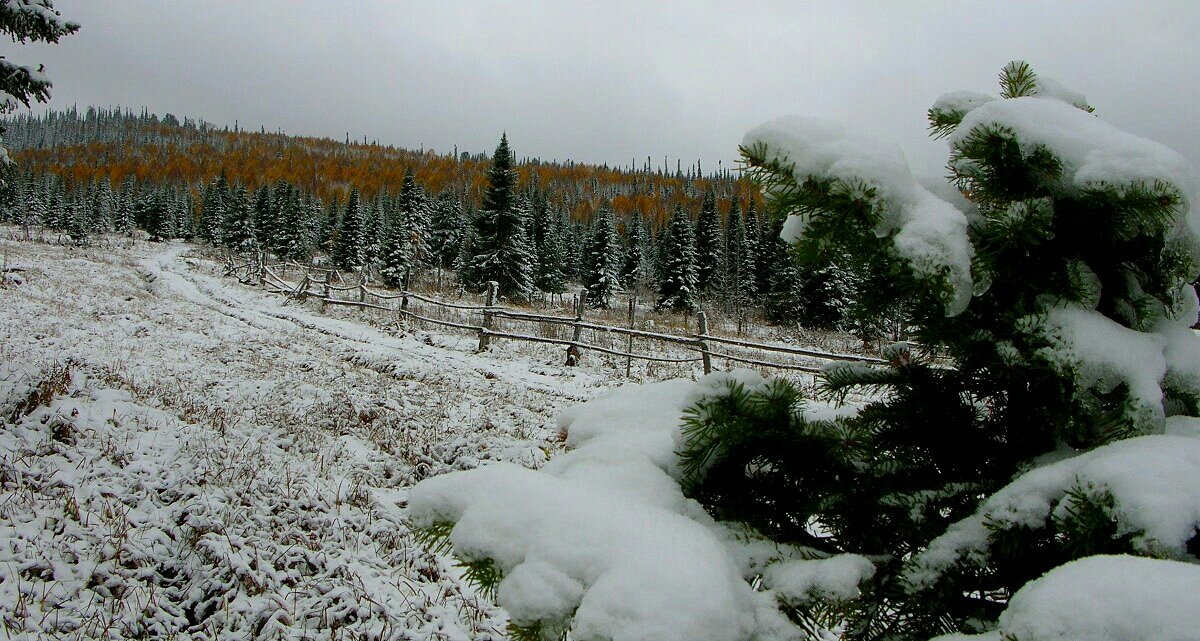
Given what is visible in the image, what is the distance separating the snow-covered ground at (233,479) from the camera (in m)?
4.24

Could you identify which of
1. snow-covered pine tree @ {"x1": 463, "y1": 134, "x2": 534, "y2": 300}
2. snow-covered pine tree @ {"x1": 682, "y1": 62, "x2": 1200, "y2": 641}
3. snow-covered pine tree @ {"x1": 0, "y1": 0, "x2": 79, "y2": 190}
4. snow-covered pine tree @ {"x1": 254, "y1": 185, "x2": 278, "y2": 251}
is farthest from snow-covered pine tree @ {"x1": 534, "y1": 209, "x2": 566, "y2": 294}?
snow-covered pine tree @ {"x1": 682, "y1": 62, "x2": 1200, "y2": 641}

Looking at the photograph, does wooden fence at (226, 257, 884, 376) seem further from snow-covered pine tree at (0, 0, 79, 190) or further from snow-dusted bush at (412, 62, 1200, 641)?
snow-covered pine tree at (0, 0, 79, 190)

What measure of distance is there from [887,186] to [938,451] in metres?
0.72

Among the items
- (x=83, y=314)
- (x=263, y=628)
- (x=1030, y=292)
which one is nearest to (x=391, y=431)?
(x=263, y=628)

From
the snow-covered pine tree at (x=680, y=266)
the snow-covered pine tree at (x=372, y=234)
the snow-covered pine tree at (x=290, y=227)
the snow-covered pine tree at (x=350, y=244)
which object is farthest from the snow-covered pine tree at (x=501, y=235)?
the snow-covered pine tree at (x=290, y=227)

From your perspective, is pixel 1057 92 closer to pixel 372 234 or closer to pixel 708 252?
pixel 708 252

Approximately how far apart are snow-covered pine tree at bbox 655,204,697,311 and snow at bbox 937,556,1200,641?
41464 millimetres

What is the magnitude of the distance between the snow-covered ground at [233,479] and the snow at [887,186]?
358cm

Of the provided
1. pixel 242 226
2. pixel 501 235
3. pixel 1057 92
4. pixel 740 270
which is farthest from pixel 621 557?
pixel 242 226

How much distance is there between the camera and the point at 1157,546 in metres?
0.82

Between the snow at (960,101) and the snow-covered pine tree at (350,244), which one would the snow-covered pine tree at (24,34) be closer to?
the snow at (960,101)

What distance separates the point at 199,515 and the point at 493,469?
5412mm

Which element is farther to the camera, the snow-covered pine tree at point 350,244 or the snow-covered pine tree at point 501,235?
the snow-covered pine tree at point 350,244

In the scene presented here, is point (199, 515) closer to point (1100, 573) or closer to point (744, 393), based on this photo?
point (744, 393)
